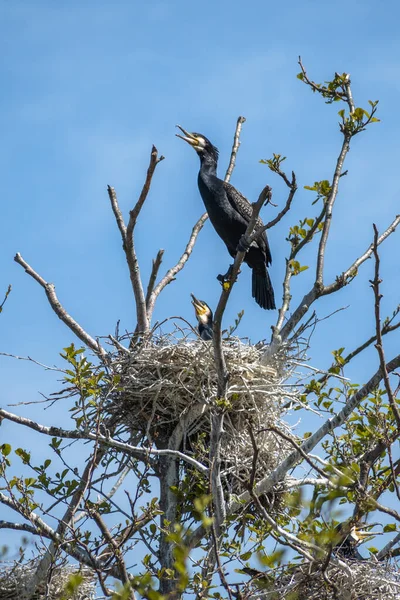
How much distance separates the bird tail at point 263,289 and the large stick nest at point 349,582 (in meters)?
3.09

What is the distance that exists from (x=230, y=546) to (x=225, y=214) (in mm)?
3388

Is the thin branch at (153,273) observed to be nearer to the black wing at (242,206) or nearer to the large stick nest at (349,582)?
the black wing at (242,206)

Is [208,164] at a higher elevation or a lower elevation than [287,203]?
higher

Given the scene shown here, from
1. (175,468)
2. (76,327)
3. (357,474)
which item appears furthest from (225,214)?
(357,474)

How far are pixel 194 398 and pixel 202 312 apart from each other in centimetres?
187

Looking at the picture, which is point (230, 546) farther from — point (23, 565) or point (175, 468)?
point (23, 565)

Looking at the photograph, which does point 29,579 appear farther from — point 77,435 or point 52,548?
point 77,435

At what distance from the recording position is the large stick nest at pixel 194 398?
237 inches

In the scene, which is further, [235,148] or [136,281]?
[235,148]

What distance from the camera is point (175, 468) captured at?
19.7 ft

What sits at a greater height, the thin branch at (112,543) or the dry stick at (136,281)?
the dry stick at (136,281)

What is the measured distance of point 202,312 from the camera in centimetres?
786

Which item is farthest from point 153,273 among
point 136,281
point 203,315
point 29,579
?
point 29,579

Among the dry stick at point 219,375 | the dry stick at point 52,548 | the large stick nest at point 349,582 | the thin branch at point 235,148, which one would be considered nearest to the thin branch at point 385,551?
the large stick nest at point 349,582
